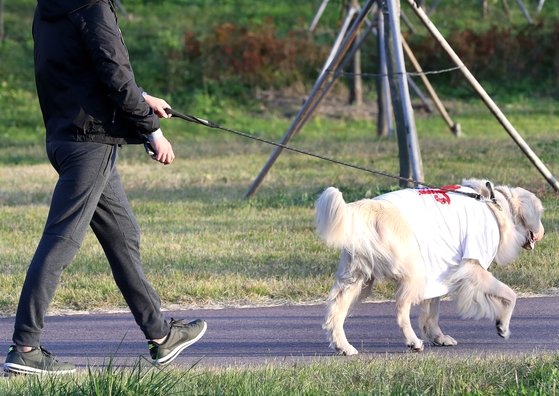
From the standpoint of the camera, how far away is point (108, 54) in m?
5.25

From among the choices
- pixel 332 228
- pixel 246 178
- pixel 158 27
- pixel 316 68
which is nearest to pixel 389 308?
pixel 332 228

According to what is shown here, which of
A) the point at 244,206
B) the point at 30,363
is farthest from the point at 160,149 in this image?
the point at 244,206

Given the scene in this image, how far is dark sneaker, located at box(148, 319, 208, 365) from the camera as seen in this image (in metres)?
5.82

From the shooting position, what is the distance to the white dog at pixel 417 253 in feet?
19.5

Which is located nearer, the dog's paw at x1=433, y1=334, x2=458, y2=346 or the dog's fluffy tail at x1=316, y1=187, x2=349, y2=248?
the dog's fluffy tail at x1=316, y1=187, x2=349, y2=248

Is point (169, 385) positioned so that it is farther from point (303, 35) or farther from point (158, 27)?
point (158, 27)

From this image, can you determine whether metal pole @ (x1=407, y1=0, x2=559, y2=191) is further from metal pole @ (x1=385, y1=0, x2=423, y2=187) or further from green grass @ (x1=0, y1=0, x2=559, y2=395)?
green grass @ (x1=0, y1=0, x2=559, y2=395)

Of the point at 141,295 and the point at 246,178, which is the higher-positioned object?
the point at 141,295

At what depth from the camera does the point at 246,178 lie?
14.4 m

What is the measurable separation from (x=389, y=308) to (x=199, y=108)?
1663 centimetres

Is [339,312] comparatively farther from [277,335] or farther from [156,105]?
[156,105]

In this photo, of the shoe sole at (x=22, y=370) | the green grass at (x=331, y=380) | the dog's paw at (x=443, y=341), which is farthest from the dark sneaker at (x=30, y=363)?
the dog's paw at (x=443, y=341)

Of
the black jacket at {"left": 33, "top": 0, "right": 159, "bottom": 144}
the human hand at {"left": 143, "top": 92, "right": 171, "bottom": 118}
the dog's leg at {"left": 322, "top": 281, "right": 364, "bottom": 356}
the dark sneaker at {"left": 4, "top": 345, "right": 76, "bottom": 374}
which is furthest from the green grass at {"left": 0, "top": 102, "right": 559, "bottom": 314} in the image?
the black jacket at {"left": 33, "top": 0, "right": 159, "bottom": 144}

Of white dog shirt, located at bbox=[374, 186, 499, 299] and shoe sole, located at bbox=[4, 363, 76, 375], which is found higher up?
white dog shirt, located at bbox=[374, 186, 499, 299]
